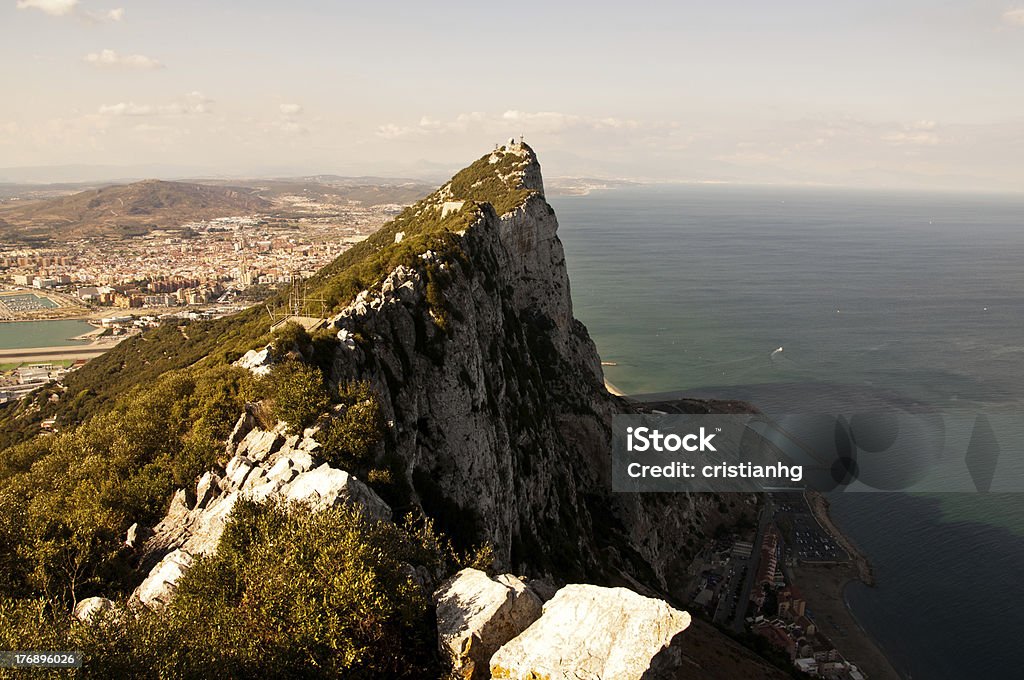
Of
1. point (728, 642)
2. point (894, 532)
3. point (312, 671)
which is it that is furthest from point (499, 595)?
point (894, 532)

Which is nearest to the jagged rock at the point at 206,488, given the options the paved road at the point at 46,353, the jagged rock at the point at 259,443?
the jagged rock at the point at 259,443

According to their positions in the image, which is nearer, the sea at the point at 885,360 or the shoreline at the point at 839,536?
the sea at the point at 885,360

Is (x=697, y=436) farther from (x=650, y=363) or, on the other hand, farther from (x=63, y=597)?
(x=63, y=597)

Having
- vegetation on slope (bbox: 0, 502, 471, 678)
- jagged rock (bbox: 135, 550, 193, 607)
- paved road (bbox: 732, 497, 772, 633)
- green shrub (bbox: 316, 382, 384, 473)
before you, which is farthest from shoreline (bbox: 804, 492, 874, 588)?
jagged rock (bbox: 135, 550, 193, 607)

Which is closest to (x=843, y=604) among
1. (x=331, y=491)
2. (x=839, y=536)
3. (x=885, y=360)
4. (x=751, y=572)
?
(x=751, y=572)

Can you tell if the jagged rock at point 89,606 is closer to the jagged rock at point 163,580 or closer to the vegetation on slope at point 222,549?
the vegetation on slope at point 222,549
